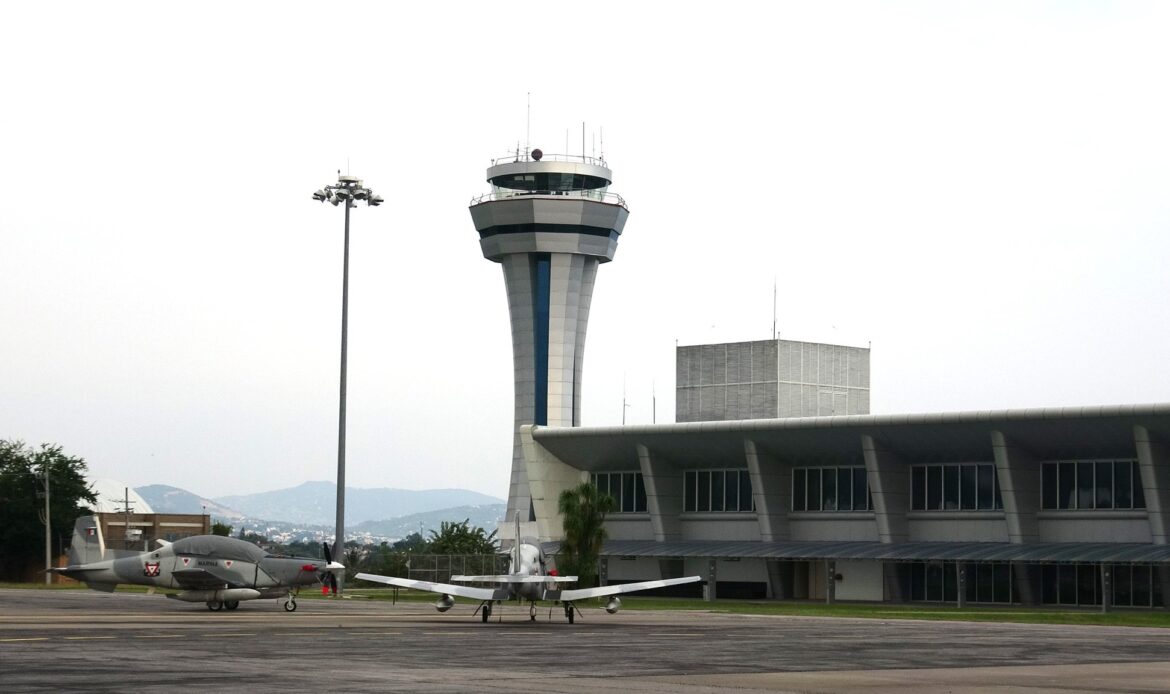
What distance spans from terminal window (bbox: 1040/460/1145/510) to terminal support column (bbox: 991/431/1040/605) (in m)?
0.68

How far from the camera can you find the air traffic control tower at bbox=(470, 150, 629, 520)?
133750 mm

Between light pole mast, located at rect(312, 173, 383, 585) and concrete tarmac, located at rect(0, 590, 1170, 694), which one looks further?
light pole mast, located at rect(312, 173, 383, 585)

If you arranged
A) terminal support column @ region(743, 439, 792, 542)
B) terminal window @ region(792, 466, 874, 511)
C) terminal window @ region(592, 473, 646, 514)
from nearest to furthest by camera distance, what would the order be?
terminal window @ region(792, 466, 874, 511)
terminal support column @ region(743, 439, 792, 542)
terminal window @ region(592, 473, 646, 514)

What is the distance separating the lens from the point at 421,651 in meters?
28.9

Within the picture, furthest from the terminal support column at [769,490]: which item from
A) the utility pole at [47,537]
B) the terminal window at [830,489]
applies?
the utility pole at [47,537]

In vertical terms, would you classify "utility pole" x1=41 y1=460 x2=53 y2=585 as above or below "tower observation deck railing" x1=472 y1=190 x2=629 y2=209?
below

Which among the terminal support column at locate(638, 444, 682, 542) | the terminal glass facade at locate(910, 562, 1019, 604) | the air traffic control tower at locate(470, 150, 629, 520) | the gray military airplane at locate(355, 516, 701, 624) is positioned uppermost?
the air traffic control tower at locate(470, 150, 629, 520)

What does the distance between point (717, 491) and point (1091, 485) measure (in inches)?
988

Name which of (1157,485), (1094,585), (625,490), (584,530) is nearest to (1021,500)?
(1094,585)

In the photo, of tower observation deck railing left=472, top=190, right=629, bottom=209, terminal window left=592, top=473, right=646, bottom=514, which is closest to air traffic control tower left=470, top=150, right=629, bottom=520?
tower observation deck railing left=472, top=190, right=629, bottom=209

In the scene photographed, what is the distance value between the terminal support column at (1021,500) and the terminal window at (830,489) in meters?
9.65

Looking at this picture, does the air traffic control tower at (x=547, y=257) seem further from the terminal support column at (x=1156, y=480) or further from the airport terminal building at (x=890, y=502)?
the terminal support column at (x=1156, y=480)

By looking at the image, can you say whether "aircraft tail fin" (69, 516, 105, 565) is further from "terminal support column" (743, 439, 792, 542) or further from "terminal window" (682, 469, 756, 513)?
"terminal window" (682, 469, 756, 513)

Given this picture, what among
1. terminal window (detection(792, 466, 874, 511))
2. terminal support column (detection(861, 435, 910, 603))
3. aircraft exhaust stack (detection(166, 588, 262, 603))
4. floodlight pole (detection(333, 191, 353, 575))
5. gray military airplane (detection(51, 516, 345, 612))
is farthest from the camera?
terminal window (detection(792, 466, 874, 511))
